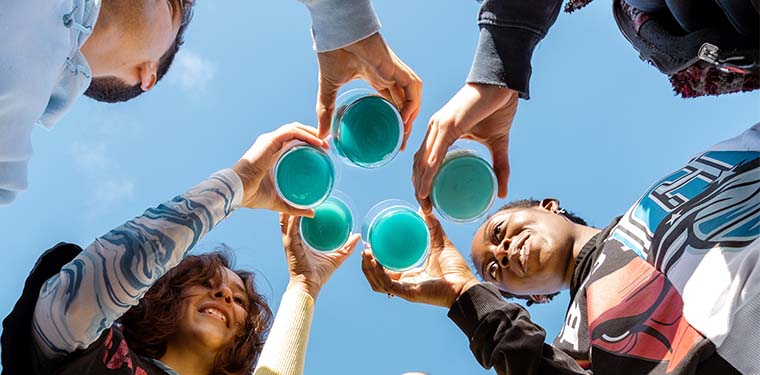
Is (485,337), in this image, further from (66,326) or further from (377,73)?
(66,326)

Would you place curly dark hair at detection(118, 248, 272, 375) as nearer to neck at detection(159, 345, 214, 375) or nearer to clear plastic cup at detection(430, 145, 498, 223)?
neck at detection(159, 345, 214, 375)

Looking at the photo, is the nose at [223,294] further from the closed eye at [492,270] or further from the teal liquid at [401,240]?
the closed eye at [492,270]

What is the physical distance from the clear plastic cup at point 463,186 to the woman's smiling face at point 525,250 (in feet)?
1.17

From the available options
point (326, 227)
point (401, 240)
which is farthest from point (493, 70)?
point (326, 227)

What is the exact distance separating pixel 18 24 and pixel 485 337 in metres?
1.46

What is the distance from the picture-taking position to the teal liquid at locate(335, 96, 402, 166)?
82.7 inches

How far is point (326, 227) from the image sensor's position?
2.44 metres

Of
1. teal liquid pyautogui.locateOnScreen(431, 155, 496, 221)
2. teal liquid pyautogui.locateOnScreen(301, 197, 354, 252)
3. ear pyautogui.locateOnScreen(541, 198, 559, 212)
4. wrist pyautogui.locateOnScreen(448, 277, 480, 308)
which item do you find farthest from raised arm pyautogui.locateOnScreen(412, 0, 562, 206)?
ear pyautogui.locateOnScreen(541, 198, 559, 212)

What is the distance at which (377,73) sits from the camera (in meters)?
2.10

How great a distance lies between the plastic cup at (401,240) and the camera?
88.1 inches

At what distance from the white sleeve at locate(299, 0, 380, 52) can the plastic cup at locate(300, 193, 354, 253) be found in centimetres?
65

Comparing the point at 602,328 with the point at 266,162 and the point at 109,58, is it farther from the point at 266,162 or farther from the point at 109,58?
Answer: the point at 109,58

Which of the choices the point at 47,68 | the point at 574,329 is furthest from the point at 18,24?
the point at 574,329

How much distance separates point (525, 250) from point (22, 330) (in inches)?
64.2
